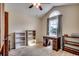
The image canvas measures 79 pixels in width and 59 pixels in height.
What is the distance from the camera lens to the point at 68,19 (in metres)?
2.98

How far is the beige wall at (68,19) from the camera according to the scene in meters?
2.89

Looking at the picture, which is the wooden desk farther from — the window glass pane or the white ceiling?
the white ceiling

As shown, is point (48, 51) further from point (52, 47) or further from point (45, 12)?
point (45, 12)

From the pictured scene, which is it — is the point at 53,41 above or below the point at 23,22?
below

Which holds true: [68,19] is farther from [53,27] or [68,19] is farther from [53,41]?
[53,41]

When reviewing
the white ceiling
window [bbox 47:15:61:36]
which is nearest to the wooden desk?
window [bbox 47:15:61:36]

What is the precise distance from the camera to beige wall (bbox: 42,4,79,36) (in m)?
2.89

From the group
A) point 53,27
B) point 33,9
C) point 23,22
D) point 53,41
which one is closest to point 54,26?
point 53,27

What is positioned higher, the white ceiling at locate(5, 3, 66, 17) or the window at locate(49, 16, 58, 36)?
the white ceiling at locate(5, 3, 66, 17)

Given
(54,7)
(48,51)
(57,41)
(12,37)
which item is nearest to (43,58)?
(48,51)

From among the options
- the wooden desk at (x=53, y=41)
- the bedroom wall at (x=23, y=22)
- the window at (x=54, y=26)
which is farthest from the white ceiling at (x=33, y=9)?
the wooden desk at (x=53, y=41)

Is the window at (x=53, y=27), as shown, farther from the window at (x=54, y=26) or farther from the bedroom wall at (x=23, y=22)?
the bedroom wall at (x=23, y=22)

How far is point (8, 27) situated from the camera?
2637mm

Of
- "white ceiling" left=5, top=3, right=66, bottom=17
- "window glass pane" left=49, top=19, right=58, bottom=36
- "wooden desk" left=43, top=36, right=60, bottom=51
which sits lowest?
"wooden desk" left=43, top=36, right=60, bottom=51
